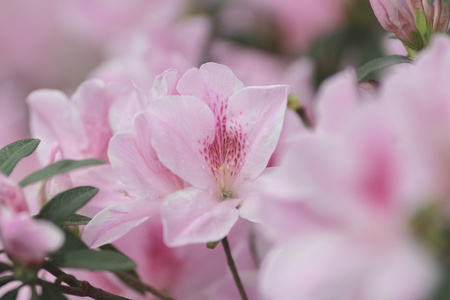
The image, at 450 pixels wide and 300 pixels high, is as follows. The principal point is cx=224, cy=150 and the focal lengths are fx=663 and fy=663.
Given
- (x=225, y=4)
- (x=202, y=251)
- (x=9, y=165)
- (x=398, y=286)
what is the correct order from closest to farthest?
(x=398, y=286), (x=9, y=165), (x=202, y=251), (x=225, y=4)

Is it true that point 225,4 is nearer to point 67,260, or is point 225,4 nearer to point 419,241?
point 67,260

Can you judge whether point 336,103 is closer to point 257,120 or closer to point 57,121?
point 257,120

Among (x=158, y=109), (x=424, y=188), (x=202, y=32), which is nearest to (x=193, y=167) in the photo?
(x=158, y=109)

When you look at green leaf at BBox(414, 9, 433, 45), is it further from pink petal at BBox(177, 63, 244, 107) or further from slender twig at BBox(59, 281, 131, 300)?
slender twig at BBox(59, 281, 131, 300)

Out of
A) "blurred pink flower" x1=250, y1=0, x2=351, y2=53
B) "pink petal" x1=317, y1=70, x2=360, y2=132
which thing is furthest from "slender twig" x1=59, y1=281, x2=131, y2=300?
"blurred pink flower" x1=250, y1=0, x2=351, y2=53

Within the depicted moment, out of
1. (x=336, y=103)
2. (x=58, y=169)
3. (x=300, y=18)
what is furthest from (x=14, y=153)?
(x=300, y=18)
